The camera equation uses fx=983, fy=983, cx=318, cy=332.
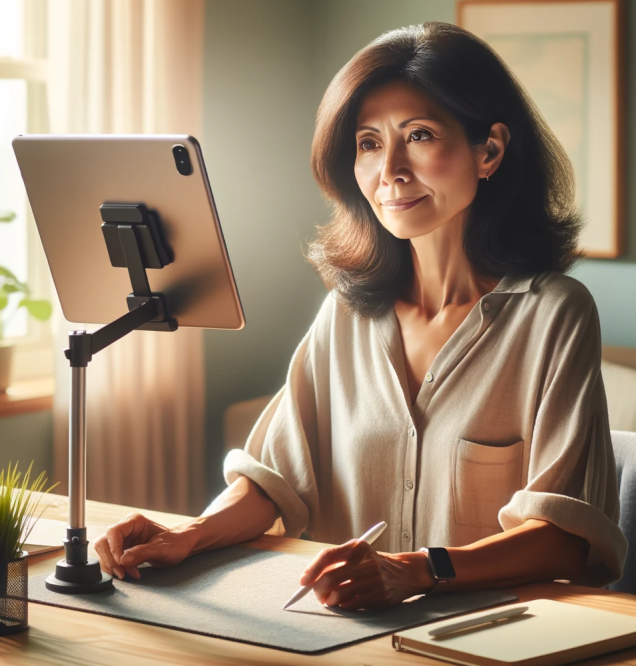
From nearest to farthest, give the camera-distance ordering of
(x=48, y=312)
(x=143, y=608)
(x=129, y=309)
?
(x=143, y=608) → (x=129, y=309) → (x=48, y=312)

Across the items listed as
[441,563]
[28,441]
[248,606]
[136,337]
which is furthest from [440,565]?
[136,337]

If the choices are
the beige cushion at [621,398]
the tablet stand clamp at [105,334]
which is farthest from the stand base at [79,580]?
the beige cushion at [621,398]

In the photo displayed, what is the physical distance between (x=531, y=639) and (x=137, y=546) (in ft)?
1.84

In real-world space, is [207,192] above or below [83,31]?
below

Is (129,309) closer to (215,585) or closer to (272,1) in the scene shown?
(215,585)

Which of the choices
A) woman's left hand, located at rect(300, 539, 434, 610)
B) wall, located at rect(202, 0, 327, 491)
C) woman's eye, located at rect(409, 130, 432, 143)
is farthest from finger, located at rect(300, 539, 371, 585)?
wall, located at rect(202, 0, 327, 491)

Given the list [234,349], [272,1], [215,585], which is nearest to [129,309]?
[215,585]

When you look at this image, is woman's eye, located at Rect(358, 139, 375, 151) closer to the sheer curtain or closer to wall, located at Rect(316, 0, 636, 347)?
the sheer curtain

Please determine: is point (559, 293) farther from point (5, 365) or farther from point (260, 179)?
point (260, 179)

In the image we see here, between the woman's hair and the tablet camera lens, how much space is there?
55 centimetres

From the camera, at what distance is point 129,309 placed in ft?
4.33

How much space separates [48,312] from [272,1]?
1694 mm

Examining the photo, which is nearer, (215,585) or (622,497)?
(215,585)

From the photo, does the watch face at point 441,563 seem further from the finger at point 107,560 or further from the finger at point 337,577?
the finger at point 107,560
